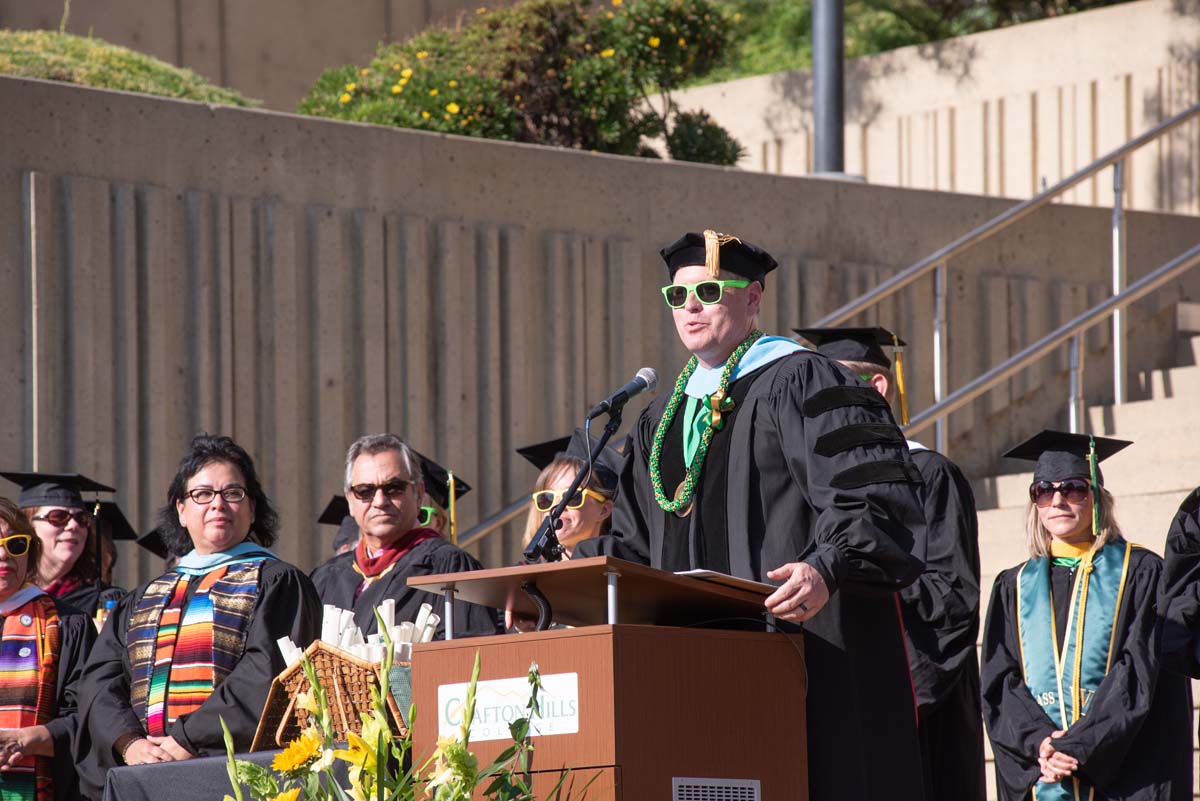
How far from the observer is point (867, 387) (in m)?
4.36

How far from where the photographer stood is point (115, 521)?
7.70m

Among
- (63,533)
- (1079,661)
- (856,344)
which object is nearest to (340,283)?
(63,533)

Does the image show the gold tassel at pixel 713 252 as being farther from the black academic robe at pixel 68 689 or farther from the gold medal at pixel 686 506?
the black academic robe at pixel 68 689

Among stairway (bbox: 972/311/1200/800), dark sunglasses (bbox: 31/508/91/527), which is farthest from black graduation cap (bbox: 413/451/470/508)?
stairway (bbox: 972/311/1200/800)

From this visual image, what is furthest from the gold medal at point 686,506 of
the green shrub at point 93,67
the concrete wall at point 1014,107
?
the concrete wall at point 1014,107

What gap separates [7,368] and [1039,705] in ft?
14.1

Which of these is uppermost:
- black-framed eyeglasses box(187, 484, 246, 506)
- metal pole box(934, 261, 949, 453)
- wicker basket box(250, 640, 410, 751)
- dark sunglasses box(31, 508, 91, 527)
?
metal pole box(934, 261, 949, 453)

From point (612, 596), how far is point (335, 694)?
3.40 feet

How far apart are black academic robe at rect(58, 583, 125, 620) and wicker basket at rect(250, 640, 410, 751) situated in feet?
7.51

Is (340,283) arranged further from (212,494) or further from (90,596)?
(212,494)

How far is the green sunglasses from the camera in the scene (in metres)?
4.36

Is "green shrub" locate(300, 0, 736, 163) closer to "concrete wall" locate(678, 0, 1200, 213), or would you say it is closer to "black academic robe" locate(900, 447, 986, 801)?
"concrete wall" locate(678, 0, 1200, 213)

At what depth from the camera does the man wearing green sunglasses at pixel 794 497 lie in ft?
13.4

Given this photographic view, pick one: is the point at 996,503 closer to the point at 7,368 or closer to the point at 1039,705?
the point at 1039,705
